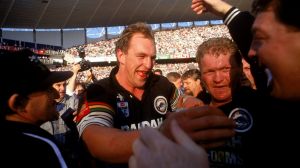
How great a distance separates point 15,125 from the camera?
101 inches

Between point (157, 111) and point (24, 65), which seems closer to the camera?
point (24, 65)

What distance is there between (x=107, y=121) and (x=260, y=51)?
4.24 feet

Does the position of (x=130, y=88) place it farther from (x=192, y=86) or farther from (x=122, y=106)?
(x=192, y=86)

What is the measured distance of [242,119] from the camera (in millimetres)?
2334

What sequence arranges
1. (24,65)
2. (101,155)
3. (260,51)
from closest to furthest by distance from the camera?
(260,51)
(101,155)
(24,65)

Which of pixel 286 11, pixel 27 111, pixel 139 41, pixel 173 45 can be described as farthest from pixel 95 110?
pixel 173 45

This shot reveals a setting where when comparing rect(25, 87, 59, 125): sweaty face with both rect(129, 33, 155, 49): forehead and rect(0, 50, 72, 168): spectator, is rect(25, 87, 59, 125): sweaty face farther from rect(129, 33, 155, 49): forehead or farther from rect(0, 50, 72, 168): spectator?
rect(129, 33, 155, 49): forehead

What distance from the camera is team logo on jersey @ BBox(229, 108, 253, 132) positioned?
228 centimetres

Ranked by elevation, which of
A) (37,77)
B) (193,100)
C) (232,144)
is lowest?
(232,144)

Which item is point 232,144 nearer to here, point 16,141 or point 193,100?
point 193,100

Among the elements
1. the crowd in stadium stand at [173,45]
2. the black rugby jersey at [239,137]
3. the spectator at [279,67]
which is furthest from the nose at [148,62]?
the crowd in stadium stand at [173,45]

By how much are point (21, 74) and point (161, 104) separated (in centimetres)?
121

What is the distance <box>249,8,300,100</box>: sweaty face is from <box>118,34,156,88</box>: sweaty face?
1757 millimetres

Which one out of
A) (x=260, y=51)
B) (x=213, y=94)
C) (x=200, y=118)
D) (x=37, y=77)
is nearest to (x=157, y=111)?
(x=213, y=94)
